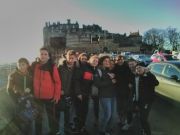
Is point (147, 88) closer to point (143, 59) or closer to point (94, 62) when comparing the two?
point (94, 62)

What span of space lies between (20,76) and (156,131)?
361 centimetres

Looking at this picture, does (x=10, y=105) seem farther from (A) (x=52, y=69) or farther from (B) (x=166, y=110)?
(B) (x=166, y=110)

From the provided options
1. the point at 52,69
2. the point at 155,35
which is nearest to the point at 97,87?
the point at 52,69

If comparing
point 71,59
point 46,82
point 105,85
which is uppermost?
point 71,59

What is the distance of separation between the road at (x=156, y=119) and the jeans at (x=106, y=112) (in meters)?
0.41

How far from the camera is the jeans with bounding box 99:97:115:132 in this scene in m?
9.48

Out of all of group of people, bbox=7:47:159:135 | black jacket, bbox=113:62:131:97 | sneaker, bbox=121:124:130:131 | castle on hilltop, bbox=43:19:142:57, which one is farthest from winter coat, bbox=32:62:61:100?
castle on hilltop, bbox=43:19:142:57

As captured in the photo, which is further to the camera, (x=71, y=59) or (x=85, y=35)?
(x=85, y=35)

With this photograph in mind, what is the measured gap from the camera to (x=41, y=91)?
816 centimetres

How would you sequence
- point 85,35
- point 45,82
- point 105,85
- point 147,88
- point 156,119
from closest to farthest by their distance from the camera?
point 45,82 < point 105,85 < point 147,88 < point 156,119 < point 85,35

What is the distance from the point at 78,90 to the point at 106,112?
75cm

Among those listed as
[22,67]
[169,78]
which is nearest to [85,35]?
[169,78]

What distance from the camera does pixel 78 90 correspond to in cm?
952

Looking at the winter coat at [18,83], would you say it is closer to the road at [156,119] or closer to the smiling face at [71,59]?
the road at [156,119]
